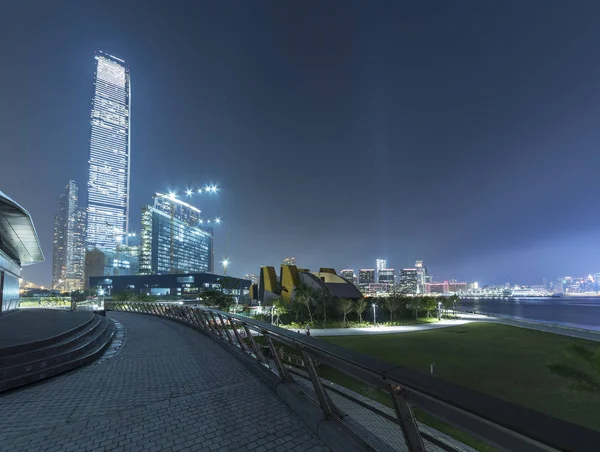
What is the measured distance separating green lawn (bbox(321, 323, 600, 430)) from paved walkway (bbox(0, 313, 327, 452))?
9.97 feet

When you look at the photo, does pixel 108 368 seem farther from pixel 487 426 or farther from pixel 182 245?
pixel 182 245

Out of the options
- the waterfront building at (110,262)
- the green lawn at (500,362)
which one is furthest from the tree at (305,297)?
the waterfront building at (110,262)

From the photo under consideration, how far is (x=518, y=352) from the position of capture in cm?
3030

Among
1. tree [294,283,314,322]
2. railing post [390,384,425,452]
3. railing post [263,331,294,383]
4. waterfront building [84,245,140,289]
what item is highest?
waterfront building [84,245,140,289]

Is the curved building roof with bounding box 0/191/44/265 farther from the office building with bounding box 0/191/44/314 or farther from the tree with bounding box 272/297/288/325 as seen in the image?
the tree with bounding box 272/297/288/325

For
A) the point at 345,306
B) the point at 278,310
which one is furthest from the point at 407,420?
the point at 278,310

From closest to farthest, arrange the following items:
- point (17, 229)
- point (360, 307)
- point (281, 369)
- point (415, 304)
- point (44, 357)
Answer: point (281, 369), point (44, 357), point (17, 229), point (360, 307), point (415, 304)

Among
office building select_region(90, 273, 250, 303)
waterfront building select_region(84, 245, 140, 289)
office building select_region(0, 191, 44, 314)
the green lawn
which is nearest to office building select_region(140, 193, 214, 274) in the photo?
waterfront building select_region(84, 245, 140, 289)

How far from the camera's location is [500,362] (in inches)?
1016

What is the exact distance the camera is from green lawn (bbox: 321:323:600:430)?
53.6 ft

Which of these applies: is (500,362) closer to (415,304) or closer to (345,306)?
(345,306)

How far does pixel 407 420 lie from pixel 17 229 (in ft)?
84.6

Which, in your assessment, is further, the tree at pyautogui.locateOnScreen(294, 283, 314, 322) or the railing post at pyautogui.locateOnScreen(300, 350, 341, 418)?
the tree at pyautogui.locateOnScreen(294, 283, 314, 322)

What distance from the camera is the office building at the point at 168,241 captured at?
491 ft
